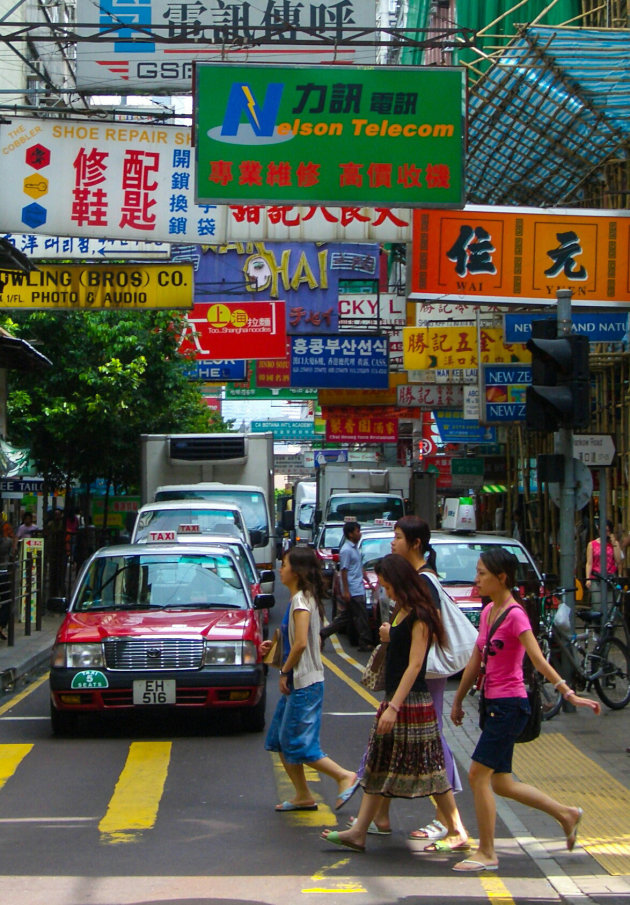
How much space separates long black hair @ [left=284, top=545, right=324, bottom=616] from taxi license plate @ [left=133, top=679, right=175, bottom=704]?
2724 millimetres

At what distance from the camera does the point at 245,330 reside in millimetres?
25859

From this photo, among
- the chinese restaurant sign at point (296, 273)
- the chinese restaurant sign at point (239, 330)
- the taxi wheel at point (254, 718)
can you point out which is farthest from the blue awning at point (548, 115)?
the chinese restaurant sign at point (296, 273)

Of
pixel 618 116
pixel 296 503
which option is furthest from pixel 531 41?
pixel 296 503

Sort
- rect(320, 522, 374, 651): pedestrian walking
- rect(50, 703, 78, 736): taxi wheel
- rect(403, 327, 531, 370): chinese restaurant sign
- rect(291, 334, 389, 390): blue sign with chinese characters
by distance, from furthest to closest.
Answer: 1. rect(291, 334, 389, 390): blue sign with chinese characters
2. rect(403, 327, 531, 370): chinese restaurant sign
3. rect(320, 522, 374, 651): pedestrian walking
4. rect(50, 703, 78, 736): taxi wheel

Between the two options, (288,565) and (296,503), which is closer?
(288,565)

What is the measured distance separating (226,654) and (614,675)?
397cm

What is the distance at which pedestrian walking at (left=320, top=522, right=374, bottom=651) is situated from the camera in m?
17.7

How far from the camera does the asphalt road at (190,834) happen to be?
6102 mm

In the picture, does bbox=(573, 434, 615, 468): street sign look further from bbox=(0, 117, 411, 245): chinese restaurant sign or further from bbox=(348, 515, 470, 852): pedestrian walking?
bbox=(348, 515, 470, 852): pedestrian walking

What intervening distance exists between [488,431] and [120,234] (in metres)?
20.1

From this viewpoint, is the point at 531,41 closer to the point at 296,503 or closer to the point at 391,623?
the point at 391,623

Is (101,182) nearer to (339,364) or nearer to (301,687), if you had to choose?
(301,687)

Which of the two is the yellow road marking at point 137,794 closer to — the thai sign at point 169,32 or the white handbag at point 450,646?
the white handbag at point 450,646

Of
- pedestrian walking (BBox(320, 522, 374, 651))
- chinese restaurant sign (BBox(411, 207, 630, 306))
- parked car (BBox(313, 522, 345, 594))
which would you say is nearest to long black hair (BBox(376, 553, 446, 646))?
chinese restaurant sign (BBox(411, 207, 630, 306))
